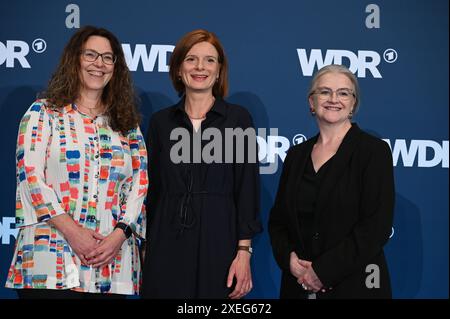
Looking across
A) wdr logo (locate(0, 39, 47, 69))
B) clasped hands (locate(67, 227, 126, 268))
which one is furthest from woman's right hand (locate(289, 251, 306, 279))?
wdr logo (locate(0, 39, 47, 69))

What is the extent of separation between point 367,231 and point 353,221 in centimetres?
9

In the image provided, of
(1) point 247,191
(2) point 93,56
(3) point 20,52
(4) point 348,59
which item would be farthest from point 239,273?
(3) point 20,52

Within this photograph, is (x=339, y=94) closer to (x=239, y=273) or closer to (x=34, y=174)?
(x=239, y=273)

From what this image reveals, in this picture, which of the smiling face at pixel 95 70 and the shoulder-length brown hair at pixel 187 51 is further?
the shoulder-length brown hair at pixel 187 51

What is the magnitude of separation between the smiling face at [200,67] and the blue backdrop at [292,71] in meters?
0.87

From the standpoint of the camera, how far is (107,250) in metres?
2.87

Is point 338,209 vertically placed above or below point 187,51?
below

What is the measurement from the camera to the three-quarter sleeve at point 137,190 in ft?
9.80

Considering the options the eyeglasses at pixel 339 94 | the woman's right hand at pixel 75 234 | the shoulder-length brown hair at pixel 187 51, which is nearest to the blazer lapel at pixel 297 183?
the eyeglasses at pixel 339 94

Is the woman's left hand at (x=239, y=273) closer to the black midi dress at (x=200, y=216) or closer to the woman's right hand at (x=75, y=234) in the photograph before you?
the black midi dress at (x=200, y=216)

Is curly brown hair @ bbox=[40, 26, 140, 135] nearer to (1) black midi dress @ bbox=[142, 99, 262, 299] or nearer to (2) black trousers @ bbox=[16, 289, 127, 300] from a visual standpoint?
(1) black midi dress @ bbox=[142, 99, 262, 299]

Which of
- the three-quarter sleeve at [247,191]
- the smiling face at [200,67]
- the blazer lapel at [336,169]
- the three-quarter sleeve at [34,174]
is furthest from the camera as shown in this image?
the smiling face at [200,67]

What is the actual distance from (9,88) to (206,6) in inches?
50.6

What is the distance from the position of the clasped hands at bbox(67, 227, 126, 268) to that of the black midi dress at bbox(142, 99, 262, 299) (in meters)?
0.22
